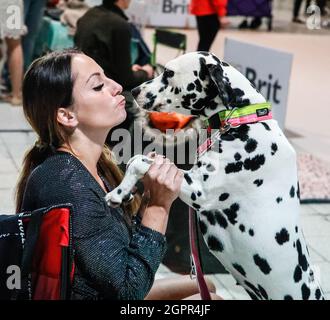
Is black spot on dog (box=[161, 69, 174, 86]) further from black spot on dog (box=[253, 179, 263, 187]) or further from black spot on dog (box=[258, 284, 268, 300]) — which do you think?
black spot on dog (box=[258, 284, 268, 300])

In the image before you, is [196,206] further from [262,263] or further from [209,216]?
[262,263]

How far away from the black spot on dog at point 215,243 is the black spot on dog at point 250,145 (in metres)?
0.34

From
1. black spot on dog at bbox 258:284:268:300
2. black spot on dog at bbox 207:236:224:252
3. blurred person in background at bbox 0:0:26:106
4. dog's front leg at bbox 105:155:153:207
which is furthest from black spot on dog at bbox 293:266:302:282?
blurred person in background at bbox 0:0:26:106

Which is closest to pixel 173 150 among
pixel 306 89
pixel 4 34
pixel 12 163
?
pixel 12 163

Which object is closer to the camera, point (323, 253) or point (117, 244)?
point (117, 244)

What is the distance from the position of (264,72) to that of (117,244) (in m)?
5.16

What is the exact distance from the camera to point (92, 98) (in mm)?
2232

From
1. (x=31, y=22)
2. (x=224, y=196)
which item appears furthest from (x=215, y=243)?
(x=31, y=22)

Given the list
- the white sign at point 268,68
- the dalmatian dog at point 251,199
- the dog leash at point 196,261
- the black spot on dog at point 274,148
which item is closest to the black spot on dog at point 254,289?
the dalmatian dog at point 251,199

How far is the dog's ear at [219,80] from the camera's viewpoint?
95.3 inches

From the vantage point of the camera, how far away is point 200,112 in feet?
8.43

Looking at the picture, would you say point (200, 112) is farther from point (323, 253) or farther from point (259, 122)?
point (323, 253)

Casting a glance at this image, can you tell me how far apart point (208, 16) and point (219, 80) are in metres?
6.87

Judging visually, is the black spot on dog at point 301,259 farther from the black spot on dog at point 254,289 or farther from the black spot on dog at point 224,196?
the black spot on dog at point 224,196
